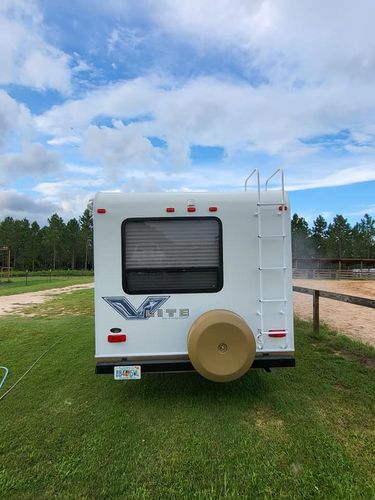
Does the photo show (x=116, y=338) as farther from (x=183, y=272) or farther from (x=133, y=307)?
(x=183, y=272)

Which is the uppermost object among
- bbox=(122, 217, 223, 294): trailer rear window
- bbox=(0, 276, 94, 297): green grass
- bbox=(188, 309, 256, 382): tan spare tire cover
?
bbox=(122, 217, 223, 294): trailer rear window

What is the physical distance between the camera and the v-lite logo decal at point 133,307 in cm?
389

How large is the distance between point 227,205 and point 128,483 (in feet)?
8.81

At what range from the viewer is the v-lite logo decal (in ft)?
12.8

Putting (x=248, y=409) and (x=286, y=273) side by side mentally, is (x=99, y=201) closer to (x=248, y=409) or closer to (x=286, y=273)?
(x=286, y=273)

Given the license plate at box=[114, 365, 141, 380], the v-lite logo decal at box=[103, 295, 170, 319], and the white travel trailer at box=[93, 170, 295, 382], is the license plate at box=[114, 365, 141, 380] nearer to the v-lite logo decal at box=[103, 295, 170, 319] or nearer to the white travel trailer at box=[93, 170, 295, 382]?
the white travel trailer at box=[93, 170, 295, 382]

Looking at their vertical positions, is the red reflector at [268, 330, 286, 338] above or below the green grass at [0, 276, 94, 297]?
above

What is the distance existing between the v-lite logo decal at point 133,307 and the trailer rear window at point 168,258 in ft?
0.35

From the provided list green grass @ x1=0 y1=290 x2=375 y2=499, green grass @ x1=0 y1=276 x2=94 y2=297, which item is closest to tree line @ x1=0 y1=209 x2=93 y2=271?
green grass @ x1=0 y1=276 x2=94 y2=297

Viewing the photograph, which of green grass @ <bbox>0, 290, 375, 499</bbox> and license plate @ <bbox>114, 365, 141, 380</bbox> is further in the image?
license plate @ <bbox>114, 365, 141, 380</bbox>

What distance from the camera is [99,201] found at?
155 inches

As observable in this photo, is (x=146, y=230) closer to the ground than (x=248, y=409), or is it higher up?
higher up

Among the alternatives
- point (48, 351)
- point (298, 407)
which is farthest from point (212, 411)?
point (48, 351)

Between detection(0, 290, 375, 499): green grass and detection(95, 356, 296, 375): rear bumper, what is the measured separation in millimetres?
438
